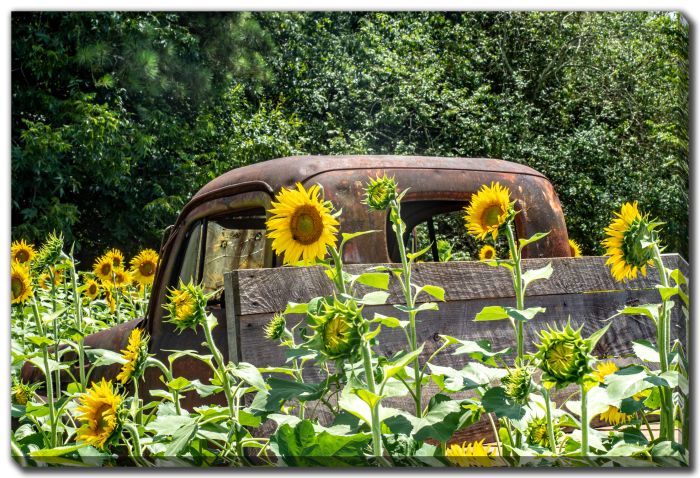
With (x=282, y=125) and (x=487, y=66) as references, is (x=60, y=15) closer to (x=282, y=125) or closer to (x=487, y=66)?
(x=282, y=125)

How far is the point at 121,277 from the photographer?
112 inches

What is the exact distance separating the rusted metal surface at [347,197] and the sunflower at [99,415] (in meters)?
0.60

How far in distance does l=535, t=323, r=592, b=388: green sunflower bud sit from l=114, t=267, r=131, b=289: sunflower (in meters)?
2.22

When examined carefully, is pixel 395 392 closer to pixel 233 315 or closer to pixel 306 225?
pixel 306 225

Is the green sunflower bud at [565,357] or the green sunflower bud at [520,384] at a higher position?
the green sunflower bud at [565,357]

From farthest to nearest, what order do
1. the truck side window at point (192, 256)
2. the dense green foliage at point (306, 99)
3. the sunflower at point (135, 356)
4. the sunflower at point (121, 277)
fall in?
the sunflower at point (121, 277) → the truck side window at point (192, 256) → the dense green foliage at point (306, 99) → the sunflower at point (135, 356)

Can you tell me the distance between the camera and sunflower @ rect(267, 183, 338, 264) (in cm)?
102

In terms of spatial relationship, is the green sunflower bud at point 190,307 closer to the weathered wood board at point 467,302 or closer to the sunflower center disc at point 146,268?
the weathered wood board at point 467,302

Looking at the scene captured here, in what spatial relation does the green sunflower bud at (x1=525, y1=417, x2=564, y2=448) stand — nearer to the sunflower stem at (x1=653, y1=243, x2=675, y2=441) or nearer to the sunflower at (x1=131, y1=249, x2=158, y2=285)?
the sunflower stem at (x1=653, y1=243, x2=675, y2=441)

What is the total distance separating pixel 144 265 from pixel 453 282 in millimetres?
1669

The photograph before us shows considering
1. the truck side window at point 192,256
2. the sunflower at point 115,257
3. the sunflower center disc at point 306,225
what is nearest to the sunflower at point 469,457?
the sunflower center disc at point 306,225

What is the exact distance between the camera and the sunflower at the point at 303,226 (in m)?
1.02

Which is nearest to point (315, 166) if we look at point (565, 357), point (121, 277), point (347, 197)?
point (347, 197)

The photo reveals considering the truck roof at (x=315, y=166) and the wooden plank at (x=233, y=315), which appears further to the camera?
the truck roof at (x=315, y=166)
